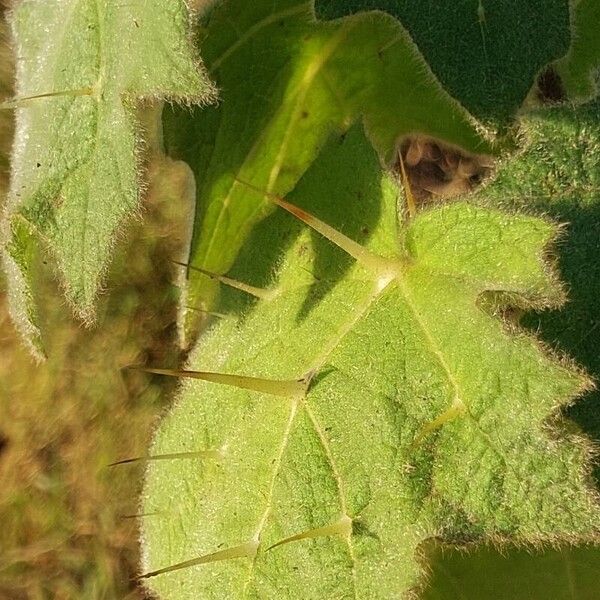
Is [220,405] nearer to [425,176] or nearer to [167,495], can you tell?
[167,495]

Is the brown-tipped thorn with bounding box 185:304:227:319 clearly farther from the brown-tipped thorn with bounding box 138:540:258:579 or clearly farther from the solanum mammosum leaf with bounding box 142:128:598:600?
the brown-tipped thorn with bounding box 138:540:258:579

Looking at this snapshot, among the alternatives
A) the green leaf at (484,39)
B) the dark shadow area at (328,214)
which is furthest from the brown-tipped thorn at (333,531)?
the green leaf at (484,39)

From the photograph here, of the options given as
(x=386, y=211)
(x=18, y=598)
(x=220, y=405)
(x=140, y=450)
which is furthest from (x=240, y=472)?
(x=18, y=598)

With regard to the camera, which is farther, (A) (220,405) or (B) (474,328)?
(A) (220,405)

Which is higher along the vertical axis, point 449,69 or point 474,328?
point 449,69

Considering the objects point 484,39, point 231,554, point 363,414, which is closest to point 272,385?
point 363,414

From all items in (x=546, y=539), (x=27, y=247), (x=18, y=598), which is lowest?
(x=18, y=598)

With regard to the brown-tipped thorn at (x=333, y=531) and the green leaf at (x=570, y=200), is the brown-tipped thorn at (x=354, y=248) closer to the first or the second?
the green leaf at (x=570, y=200)
